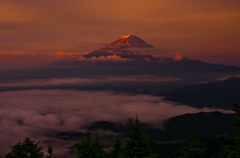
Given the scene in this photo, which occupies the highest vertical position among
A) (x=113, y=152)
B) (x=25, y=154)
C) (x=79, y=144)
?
(x=79, y=144)

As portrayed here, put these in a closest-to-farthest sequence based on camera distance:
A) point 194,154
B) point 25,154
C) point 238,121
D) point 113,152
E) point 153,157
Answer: point 238,121, point 153,157, point 194,154, point 25,154, point 113,152

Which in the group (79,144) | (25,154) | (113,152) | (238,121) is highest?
(238,121)

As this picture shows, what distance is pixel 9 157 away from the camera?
31328 millimetres

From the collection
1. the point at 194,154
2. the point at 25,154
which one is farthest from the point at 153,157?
the point at 25,154

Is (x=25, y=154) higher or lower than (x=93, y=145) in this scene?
lower

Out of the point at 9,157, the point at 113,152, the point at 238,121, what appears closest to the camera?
the point at 238,121

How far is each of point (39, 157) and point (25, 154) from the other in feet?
13.1

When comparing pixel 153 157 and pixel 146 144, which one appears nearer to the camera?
pixel 153 157

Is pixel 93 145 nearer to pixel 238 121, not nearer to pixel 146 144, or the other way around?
pixel 146 144

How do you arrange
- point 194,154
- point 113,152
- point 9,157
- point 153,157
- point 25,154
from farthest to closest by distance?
point 113,152 < point 25,154 < point 9,157 < point 194,154 < point 153,157

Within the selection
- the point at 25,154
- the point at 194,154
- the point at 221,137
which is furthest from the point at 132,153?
the point at 25,154

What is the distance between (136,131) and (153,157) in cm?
422

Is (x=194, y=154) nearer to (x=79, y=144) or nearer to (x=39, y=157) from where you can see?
(x=79, y=144)

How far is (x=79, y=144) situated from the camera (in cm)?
2722
